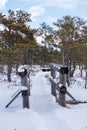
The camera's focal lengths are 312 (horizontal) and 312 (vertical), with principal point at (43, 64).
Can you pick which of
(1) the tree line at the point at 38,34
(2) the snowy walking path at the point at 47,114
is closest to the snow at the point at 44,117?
(2) the snowy walking path at the point at 47,114

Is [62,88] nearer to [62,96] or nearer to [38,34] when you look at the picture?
[62,96]

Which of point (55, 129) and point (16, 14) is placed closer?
point (55, 129)

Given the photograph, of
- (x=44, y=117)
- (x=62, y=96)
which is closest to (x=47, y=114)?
(x=44, y=117)

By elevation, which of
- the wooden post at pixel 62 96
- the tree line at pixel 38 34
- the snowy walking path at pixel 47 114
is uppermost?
the tree line at pixel 38 34

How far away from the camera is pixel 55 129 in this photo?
312 inches

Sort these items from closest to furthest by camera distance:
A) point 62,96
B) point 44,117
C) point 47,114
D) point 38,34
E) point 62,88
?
point 44,117 → point 47,114 → point 62,88 → point 62,96 → point 38,34

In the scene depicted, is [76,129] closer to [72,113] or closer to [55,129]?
[55,129]

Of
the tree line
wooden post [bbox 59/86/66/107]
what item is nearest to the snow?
wooden post [bbox 59/86/66/107]

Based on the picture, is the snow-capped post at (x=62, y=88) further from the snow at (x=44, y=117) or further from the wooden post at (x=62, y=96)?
the snow at (x=44, y=117)

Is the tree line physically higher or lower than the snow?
higher

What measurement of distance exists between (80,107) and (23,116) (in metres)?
2.48

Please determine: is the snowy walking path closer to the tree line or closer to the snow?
the snow

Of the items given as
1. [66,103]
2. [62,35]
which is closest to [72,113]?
[66,103]

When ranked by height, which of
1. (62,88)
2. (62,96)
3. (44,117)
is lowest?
(44,117)
